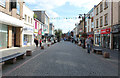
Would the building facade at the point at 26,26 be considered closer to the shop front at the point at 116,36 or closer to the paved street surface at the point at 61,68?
the paved street surface at the point at 61,68

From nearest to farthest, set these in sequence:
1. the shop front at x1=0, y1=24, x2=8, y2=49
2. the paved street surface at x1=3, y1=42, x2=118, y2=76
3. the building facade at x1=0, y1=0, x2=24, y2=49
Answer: the paved street surface at x1=3, y1=42, x2=118, y2=76
the building facade at x1=0, y1=0, x2=24, y2=49
the shop front at x1=0, y1=24, x2=8, y2=49

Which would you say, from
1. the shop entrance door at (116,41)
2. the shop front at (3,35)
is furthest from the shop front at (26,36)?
the shop entrance door at (116,41)

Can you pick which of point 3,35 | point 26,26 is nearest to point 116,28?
point 3,35

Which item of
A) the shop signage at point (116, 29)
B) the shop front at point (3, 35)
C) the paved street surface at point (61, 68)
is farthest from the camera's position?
the shop signage at point (116, 29)

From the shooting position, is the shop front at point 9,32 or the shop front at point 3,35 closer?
the shop front at point 9,32

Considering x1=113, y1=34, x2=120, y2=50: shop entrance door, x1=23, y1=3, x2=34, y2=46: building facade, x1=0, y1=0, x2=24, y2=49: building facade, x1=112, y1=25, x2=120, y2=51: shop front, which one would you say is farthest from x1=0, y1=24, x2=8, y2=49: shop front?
x1=113, y1=34, x2=120, y2=50: shop entrance door

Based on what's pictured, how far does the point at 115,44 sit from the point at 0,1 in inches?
679

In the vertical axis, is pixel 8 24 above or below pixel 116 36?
above

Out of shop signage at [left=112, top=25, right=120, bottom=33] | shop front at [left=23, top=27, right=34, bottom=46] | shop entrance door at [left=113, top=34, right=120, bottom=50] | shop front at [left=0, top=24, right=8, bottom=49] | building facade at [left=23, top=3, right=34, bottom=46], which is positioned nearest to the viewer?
shop front at [left=0, top=24, right=8, bottom=49]

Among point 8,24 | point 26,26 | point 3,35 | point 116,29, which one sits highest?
point 26,26

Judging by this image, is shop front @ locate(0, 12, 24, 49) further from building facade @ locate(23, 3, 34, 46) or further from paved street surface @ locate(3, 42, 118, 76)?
paved street surface @ locate(3, 42, 118, 76)

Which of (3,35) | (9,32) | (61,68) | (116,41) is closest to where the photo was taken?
(61,68)

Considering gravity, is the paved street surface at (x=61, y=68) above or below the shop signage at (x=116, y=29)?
below

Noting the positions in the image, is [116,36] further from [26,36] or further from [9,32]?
[26,36]
